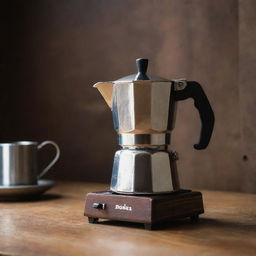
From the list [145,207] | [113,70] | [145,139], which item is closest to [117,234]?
[145,207]

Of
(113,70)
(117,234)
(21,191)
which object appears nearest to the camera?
(117,234)

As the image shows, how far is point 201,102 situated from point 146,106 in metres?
0.10

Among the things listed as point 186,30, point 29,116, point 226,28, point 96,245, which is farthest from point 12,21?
point 96,245

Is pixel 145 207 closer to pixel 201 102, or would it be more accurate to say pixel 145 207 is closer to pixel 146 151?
pixel 146 151

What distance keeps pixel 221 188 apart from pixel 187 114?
21 centimetres

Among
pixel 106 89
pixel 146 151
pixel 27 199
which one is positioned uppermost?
pixel 106 89

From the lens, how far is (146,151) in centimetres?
93

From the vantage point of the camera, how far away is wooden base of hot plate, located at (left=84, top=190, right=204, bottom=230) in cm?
88

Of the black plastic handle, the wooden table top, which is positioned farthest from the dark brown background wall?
the black plastic handle

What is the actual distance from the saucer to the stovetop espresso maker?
331 mm

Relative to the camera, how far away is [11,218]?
1.01 metres

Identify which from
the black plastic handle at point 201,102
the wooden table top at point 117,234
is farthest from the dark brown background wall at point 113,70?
the black plastic handle at point 201,102

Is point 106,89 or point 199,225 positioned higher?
point 106,89

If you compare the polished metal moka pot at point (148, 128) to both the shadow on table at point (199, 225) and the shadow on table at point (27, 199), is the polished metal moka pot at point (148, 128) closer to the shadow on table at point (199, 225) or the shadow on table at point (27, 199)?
the shadow on table at point (199, 225)
